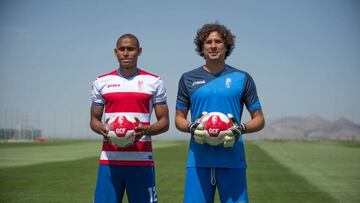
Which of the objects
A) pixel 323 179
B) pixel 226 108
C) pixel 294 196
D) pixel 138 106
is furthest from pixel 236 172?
pixel 323 179

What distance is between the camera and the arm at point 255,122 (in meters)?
5.32

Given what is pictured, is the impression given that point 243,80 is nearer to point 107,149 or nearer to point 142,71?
point 142,71

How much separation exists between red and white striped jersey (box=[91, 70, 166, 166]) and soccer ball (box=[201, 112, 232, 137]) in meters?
0.87

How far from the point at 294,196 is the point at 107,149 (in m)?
7.86

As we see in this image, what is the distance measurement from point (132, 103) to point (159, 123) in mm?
411

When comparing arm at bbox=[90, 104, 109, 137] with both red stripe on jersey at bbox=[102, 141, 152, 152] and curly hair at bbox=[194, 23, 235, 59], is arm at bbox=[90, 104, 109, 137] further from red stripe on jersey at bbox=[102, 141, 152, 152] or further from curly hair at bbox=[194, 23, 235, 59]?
curly hair at bbox=[194, 23, 235, 59]

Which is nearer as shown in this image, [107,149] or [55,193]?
[107,149]

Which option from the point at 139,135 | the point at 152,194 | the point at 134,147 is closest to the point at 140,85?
Answer: the point at 139,135

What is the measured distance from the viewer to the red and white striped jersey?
18.5ft

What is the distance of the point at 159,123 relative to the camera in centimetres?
571

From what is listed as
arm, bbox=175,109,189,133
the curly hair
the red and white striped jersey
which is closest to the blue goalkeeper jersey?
arm, bbox=175,109,189,133

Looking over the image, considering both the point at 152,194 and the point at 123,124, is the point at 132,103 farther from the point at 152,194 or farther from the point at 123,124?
the point at 152,194

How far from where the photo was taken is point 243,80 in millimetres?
5371

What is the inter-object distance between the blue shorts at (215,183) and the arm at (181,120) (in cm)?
48
